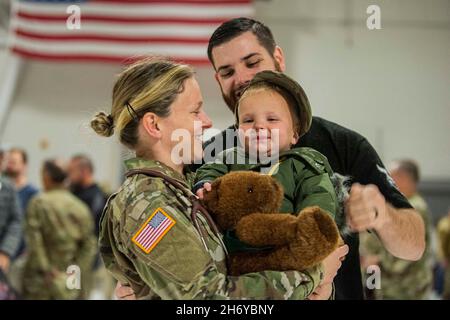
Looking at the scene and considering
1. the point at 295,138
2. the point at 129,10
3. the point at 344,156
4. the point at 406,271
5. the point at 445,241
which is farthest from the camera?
the point at 445,241

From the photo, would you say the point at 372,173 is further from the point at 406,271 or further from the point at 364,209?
the point at 406,271

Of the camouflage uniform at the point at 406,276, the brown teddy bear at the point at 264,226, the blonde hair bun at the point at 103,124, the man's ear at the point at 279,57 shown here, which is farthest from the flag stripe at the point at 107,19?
the brown teddy bear at the point at 264,226

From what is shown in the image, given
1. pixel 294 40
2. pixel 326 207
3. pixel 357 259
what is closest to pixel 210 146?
pixel 326 207

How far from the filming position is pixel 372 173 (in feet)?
4.05

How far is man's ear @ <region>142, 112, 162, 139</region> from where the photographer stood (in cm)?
104

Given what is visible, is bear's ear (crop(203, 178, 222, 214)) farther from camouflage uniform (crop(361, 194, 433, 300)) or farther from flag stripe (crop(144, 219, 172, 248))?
camouflage uniform (crop(361, 194, 433, 300))

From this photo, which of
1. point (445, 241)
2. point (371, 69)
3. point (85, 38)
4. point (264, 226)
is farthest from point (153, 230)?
point (445, 241)

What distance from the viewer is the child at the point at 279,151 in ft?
3.39

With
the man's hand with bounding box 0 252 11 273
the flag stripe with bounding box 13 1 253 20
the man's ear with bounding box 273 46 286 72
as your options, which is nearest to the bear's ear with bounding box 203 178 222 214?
the man's ear with bounding box 273 46 286 72

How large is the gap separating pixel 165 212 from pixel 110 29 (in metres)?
2.21

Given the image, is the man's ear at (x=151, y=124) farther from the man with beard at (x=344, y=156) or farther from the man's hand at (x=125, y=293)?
the man's hand at (x=125, y=293)

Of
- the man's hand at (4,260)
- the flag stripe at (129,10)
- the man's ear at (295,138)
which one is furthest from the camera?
the man's hand at (4,260)

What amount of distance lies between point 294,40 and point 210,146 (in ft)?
1.82

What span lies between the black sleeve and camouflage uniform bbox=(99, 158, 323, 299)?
0.89 ft
